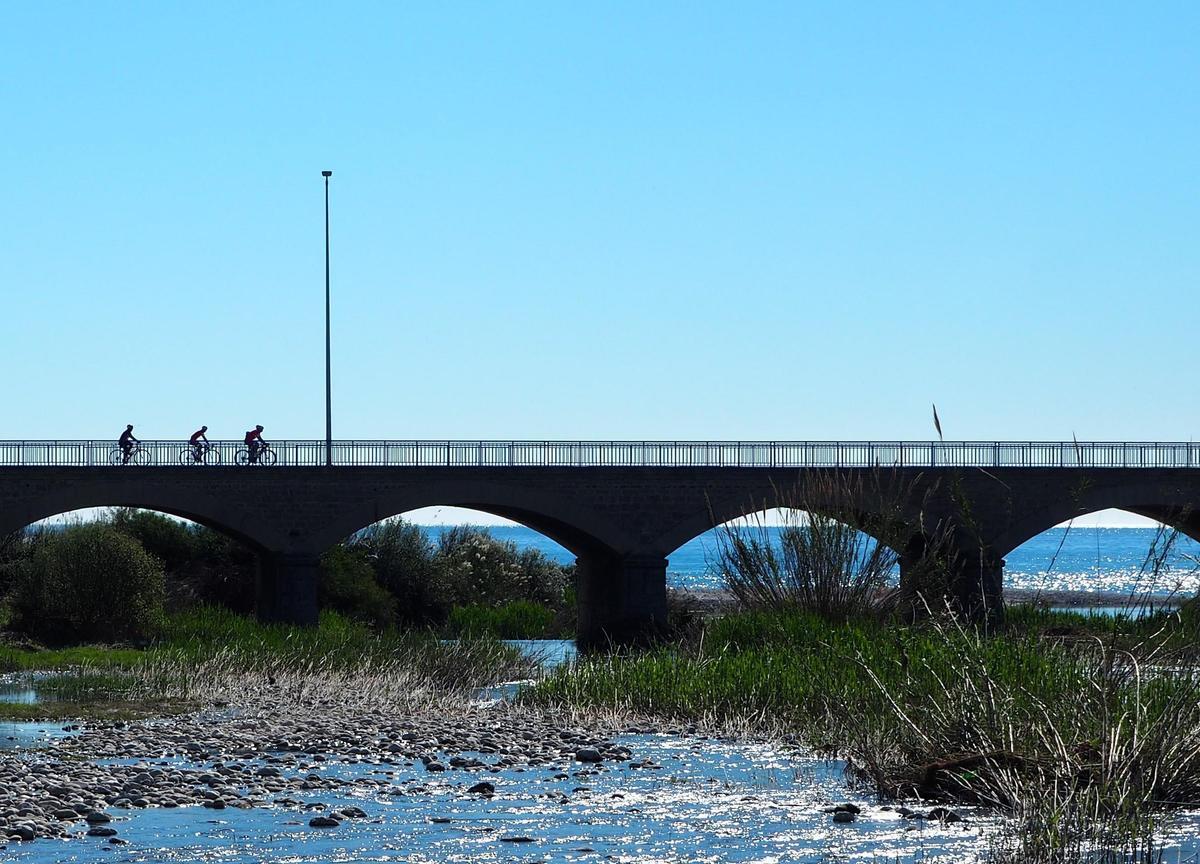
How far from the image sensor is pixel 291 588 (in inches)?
1340

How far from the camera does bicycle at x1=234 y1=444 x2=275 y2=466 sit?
34375 millimetres

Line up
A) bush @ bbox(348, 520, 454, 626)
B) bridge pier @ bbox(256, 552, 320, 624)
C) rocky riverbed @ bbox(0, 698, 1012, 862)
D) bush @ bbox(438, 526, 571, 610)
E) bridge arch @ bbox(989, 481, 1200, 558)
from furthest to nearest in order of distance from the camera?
bush @ bbox(438, 526, 571, 610)
bush @ bbox(348, 520, 454, 626)
bridge arch @ bbox(989, 481, 1200, 558)
bridge pier @ bbox(256, 552, 320, 624)
rocky riverbed @ bbox(0, 698, 1012, 862)

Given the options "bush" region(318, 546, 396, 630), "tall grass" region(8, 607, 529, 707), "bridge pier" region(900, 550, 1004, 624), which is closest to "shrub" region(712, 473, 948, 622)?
"bridge pier" region(900, 550, 1004, 624)

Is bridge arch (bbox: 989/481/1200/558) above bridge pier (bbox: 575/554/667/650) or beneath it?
above

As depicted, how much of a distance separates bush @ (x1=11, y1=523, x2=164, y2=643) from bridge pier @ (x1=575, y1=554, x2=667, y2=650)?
10088mm

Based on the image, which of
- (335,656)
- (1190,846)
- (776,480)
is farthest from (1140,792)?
(776,480)

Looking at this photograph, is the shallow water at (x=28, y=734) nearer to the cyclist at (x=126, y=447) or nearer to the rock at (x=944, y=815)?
the rock at (x=944, y=815)

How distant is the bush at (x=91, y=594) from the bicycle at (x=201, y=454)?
2.33 m

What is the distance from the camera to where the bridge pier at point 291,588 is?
33906 mm

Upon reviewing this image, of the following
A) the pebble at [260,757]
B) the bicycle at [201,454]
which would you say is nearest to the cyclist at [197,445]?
the bicycle at [201,454]

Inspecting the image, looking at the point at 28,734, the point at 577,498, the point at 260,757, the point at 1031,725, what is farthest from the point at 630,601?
the point at 1031,725

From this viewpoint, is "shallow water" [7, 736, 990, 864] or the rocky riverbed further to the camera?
the rocky riverbed

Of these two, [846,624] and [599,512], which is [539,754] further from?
[599,512]

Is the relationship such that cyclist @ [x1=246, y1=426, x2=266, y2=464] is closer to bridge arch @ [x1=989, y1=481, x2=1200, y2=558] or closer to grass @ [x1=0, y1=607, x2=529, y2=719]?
grass @ [x1=0, y1=607, x2=529, y2=719]
